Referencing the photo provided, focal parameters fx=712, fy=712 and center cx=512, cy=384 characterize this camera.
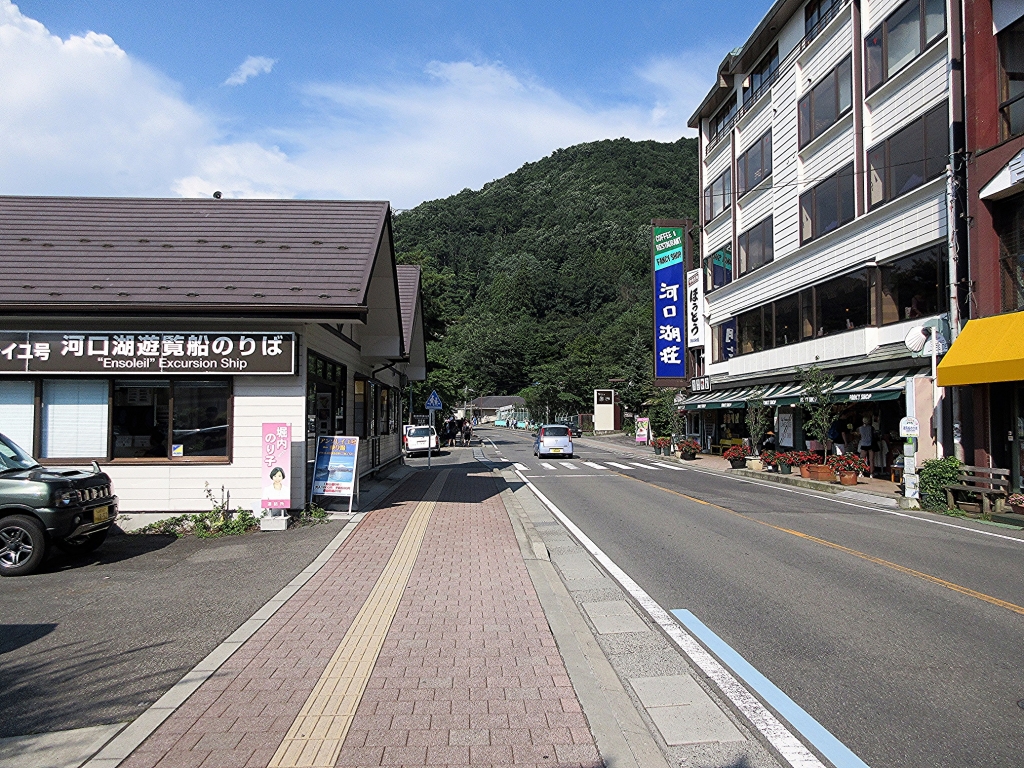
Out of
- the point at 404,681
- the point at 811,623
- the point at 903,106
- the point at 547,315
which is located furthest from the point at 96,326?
the point at 547,315

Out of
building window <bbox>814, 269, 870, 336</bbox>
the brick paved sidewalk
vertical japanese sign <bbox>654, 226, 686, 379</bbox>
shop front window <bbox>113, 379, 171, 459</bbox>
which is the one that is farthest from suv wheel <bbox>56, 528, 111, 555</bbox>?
vertical japanese sign <bbox>654, 226, 686, 379</bbox>

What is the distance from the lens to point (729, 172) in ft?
112

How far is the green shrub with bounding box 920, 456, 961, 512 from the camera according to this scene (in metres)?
15.1

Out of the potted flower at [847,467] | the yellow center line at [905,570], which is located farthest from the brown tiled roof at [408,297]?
the potted flower at [847,467]

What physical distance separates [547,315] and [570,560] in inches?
4401

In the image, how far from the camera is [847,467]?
20.1 m

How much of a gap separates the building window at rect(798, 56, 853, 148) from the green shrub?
13.6m

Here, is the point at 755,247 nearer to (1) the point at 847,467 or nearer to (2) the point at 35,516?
(1) the point at 847,467

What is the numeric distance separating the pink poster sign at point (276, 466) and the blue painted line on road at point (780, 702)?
7279 millimetres

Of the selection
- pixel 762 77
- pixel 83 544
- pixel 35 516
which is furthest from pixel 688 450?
pixel 35 516

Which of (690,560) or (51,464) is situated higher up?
(51,464)

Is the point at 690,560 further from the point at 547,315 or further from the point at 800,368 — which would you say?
the point at 547,315

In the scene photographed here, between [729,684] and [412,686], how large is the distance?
2.19 meters

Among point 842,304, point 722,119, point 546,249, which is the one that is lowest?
point 842,304
